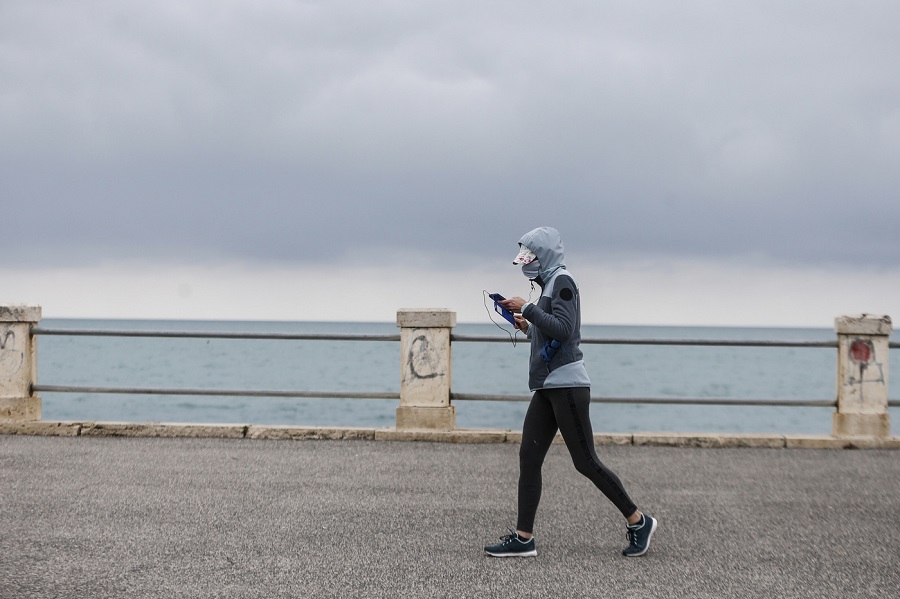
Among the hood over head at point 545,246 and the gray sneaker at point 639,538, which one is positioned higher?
the hood over head at point 545,246

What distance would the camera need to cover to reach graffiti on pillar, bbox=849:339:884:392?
32.5 feet

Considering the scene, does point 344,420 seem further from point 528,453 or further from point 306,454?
point 528,453

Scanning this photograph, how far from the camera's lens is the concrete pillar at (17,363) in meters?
10.1

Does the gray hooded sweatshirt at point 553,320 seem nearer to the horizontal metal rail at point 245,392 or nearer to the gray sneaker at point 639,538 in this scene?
the gray sneaker at point 639,538

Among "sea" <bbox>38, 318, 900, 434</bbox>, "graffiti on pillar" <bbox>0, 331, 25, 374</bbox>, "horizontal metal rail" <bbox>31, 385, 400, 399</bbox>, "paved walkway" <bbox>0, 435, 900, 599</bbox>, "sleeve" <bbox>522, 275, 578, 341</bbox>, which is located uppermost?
"sleeve" <bbox>522, 275, 578, 341</bbox>

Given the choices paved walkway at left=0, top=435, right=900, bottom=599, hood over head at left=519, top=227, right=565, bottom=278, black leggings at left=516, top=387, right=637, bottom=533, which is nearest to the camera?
paved walkway at left=0, top=435, right=900, bottom=599

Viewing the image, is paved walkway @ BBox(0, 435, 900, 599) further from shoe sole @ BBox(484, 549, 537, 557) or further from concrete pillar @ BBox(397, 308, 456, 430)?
concrete pillar @ BBox(397, 308, 456, 430)

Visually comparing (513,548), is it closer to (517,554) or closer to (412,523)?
(517,554)

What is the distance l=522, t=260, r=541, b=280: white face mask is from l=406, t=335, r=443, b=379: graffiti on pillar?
15.2ft

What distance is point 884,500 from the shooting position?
690 cm

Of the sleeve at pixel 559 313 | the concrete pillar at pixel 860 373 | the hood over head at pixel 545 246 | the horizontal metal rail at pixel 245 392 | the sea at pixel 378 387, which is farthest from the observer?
→ the sea at pixel 378 387

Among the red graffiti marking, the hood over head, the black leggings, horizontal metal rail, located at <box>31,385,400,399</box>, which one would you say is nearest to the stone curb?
horizontal metal rail, located at <box>31,385,400,399</box>

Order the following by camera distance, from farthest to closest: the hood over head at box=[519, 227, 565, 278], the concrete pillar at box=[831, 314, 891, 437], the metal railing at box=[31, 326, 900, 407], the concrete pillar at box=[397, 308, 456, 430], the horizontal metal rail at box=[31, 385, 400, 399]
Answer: the concrete pillar at box=[831, 314, 891, 437] < the concrete pillar at box=[397, 308, 456, 430] < the horizontal metal rail at box=[31, 385, 400, 399] < the metal railing at box=[31, 326, 900, 407] < the hood over head at box=[519, 227, 565, 278]

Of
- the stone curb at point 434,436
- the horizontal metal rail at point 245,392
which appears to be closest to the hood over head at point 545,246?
the horizontal metal rail at point 245,392
